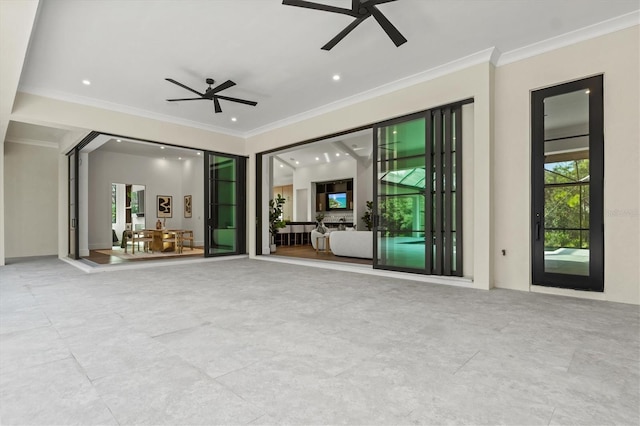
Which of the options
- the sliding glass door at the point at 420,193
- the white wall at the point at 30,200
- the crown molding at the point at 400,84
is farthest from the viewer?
the white wall at the point at 30,200

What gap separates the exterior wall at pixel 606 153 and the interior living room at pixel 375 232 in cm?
2

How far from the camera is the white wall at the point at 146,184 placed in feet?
33.2

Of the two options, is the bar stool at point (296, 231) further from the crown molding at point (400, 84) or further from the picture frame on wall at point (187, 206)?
the crown molding at point (400, 84)

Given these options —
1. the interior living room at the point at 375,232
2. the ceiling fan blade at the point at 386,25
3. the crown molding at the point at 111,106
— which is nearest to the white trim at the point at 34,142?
the interior living room at the point at 375,232

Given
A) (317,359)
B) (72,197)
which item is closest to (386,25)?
(317,359)

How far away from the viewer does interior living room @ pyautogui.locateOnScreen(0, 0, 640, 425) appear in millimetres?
1757

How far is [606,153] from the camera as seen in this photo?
3.73 m

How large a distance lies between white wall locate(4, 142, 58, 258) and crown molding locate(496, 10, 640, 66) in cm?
1002

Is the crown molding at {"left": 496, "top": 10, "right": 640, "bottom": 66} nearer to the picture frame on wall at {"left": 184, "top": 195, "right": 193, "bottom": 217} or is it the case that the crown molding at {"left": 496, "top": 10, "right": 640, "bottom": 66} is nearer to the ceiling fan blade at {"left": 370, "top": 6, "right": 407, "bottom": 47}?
the ceiling fan blade at {"left": 370, "top": 6, "right": 407, "bottom": 47}

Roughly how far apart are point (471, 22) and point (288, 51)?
222cm

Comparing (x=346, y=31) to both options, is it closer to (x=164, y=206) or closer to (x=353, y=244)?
(x=353, y=244)

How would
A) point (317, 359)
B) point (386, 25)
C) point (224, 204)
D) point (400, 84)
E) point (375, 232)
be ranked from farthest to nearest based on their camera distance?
point (224, 204)
point (375, 232)
point (400, 84)
point (386, 25)
point (317, 359)

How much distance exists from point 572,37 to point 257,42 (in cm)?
381

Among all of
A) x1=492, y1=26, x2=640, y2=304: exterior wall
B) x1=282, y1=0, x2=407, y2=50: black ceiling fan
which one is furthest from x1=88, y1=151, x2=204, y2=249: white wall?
x1=492, y1=26, x2=640, y2=304: exterior wall
